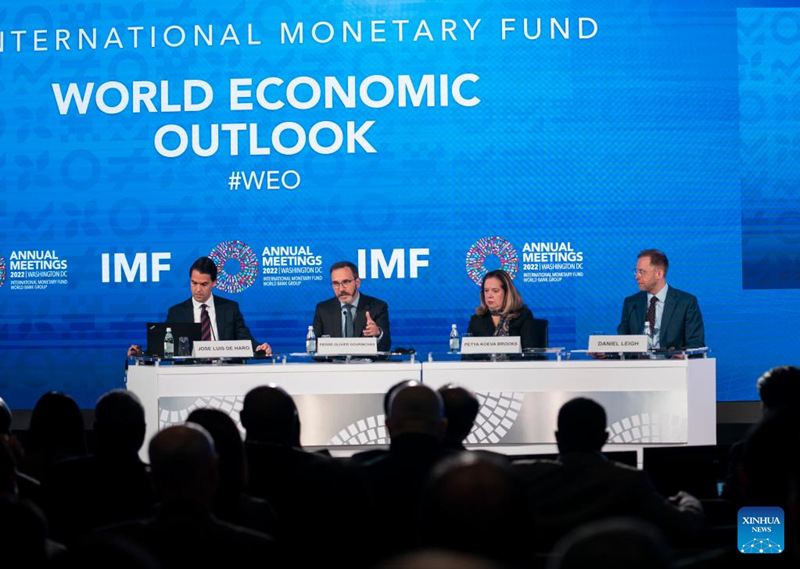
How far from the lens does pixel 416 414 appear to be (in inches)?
123

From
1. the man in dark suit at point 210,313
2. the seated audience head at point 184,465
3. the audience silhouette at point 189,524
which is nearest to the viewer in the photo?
the audience silhouette at point 189,524

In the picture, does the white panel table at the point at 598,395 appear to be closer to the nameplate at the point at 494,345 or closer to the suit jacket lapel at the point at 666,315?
the nameplate at the point at 494,345

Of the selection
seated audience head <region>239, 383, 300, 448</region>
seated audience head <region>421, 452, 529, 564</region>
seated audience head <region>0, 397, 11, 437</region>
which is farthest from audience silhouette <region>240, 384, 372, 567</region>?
seated audience head <region>0, 397, 11, 437</region>

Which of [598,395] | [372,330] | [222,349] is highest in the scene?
[372,330]

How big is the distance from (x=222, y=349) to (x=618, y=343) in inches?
95.8

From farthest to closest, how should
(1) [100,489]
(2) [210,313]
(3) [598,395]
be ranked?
(2) [210,313], (3) [598,395], (1) [100,489]

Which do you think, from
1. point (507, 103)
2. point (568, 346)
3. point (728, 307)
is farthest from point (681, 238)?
point (507, 103)

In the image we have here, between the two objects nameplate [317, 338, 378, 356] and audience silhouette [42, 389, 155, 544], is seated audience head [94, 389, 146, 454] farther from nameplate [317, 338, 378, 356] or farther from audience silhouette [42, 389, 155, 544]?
nameplate [317, 338, 378, 356]

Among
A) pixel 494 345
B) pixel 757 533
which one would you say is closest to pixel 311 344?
pixel 494 345

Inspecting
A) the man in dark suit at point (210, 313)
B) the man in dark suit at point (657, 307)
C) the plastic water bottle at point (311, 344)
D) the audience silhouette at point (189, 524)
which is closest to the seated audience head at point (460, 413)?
the audience silhouette at point (189, 524)

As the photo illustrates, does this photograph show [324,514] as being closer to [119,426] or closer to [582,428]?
[582,428]

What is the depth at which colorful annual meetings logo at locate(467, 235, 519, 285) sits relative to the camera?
8.03m

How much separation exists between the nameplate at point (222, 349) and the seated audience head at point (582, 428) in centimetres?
338

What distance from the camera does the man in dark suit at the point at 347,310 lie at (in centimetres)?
716
